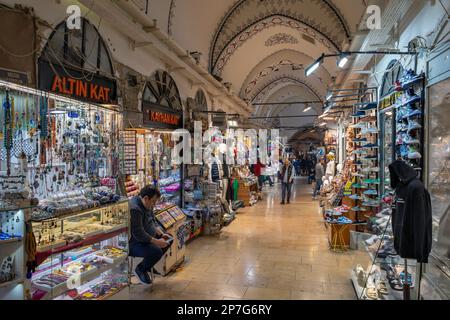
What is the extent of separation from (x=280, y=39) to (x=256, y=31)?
4.85 ft

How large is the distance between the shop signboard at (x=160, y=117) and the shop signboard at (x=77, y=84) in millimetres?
913

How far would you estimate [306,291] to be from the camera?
3.85 meters

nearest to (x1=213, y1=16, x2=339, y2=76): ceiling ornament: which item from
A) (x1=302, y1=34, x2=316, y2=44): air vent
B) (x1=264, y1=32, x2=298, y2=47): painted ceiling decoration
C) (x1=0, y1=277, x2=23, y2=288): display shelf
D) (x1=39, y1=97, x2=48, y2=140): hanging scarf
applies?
(x1=302, y1=34, x2=316, y2=44): air vent

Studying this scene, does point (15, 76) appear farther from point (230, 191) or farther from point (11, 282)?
point (230, 191)

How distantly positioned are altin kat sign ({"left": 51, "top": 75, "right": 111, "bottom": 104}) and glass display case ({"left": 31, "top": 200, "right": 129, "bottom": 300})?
122 cm

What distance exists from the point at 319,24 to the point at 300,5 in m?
0.63

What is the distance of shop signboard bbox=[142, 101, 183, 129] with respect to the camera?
16.9ft

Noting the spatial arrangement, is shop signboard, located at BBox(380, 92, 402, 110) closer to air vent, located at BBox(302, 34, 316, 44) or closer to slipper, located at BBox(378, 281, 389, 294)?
slipper, located at BBox(378, 281, 389, 294)

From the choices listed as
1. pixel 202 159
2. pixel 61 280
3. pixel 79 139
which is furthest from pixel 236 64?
pixel 61 280

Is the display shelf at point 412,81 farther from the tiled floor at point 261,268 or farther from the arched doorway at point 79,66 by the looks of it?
the arched doorway at point 79,66

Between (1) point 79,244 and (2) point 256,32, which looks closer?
(1) point 79,244

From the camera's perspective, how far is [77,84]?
140 inches

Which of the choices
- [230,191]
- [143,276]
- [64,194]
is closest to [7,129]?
[64,194]

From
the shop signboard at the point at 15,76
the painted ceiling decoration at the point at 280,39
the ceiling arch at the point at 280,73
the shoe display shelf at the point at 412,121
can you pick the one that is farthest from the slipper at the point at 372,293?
the ceiling arch at the point at 280,73
